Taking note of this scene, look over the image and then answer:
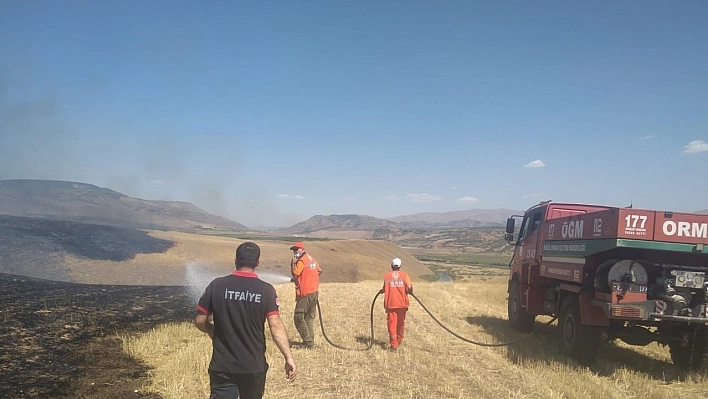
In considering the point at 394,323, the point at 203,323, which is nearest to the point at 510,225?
the point at 394,323

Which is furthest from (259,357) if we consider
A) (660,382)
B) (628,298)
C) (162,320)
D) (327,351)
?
(162,320)

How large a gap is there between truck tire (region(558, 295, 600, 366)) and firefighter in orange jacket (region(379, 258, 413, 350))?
318 cm

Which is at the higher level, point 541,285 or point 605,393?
point 541,285

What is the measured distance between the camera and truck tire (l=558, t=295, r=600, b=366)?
920 cm

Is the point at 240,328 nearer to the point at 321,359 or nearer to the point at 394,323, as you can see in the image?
the point at 321,359

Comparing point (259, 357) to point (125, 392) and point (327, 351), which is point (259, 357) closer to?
point (125, 392)

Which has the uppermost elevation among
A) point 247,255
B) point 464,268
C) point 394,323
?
point 247,255

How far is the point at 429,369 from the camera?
28.1ft

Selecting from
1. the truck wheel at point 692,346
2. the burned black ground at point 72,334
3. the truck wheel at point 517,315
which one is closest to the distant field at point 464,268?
the truck wheel at point 517,315

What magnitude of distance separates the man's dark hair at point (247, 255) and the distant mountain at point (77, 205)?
64159mm

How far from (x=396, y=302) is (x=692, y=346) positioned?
5407 mm

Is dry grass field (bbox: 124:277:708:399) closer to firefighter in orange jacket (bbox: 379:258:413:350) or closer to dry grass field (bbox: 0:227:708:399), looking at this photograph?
dry grass field (bbox: 0:227:708:399)

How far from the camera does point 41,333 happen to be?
34.0ft

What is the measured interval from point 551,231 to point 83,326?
11.0 meters
